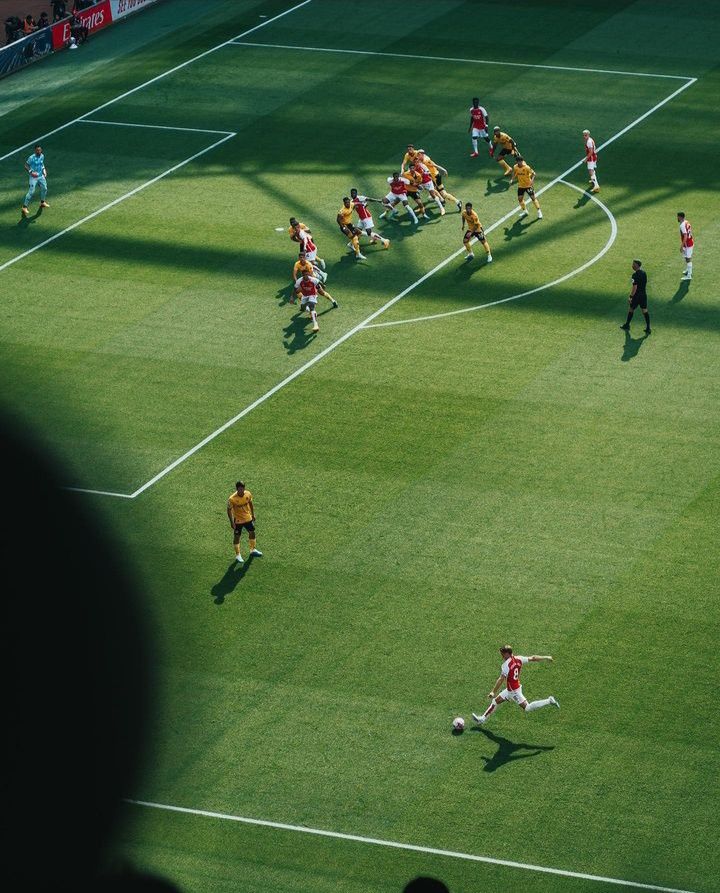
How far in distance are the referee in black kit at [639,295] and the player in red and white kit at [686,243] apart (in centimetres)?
313

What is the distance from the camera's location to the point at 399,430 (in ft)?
115

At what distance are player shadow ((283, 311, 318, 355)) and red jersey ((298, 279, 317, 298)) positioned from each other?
0.98 m

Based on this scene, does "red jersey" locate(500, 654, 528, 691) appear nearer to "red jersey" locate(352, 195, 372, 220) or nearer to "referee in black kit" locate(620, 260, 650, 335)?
"referee in black kit" locate(620, 260, 650, 335)

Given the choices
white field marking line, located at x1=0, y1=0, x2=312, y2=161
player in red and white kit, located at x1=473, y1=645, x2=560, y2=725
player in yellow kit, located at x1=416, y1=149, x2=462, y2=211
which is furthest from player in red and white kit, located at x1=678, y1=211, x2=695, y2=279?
white field marking line, located at x1=0, y1=0, x2=312, y2=161

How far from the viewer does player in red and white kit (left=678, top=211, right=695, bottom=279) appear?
40906 mm

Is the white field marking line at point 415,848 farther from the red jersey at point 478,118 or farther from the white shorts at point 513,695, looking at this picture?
the red jersey at point 478,118

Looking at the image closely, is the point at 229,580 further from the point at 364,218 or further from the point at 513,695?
the point at 364,218

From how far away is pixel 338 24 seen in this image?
67.2 m

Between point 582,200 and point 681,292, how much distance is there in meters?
7.99

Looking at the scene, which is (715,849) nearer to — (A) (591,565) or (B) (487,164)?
(A) (591,565)

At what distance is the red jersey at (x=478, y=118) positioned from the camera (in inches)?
2008

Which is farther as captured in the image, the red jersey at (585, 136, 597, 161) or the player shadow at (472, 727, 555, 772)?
the red jersey at (585, 136, 597, 161)

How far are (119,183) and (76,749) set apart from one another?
2015 inches

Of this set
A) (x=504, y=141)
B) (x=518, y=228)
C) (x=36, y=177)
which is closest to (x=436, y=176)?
(x=518, y=228)
